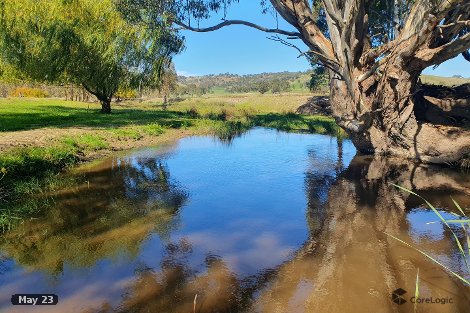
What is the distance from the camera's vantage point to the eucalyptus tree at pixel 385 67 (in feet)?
39.4

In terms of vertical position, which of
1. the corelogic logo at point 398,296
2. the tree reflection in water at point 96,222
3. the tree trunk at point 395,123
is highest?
the tree trunk at point 395,123

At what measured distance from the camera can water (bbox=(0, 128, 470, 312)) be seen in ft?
14.9

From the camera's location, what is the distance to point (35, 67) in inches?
780

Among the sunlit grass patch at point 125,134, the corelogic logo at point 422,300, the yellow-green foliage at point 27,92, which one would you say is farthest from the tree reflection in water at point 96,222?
the yellow-green foliage at point 27,92

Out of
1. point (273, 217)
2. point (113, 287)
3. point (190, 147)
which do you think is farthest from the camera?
point (190, 147)

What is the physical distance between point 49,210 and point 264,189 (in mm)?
5408

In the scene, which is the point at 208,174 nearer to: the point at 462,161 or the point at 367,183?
the point at 367,183

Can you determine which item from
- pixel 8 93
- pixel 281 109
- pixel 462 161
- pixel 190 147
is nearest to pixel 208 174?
pixel 190 147

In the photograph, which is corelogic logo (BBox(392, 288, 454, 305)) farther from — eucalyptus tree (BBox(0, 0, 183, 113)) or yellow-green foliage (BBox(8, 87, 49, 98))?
yellow-green foliage (BBox(8, 87, 49, 98))

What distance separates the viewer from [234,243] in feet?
20.7
